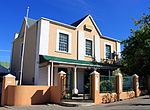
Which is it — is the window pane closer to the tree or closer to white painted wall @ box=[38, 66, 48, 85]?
the tree

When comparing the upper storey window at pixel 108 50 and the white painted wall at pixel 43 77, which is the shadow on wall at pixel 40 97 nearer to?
the white painted wall at pixel 43 77

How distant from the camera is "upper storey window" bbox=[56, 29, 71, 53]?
51.6 feet

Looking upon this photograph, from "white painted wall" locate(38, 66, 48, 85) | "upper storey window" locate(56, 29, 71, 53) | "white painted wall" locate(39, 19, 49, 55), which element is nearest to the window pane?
"upper storey window" locate(56, 29, 71, 53)

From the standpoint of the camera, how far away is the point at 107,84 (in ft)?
39.5

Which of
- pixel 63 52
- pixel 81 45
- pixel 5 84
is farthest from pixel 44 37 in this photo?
pixel 5 84

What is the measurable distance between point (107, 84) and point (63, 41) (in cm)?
661

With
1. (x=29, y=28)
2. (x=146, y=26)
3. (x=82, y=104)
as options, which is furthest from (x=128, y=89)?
(x=29, y=28)

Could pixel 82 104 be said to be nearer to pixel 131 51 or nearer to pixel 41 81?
pixel 41 81

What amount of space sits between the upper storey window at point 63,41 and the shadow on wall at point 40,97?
5.16 m

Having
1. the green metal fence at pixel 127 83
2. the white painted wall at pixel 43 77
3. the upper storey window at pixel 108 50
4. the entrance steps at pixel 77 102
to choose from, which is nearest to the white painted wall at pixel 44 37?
the white painted wall at pixel 43 77

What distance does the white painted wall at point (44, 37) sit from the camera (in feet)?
47.7

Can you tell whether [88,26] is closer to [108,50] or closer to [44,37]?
[108,50]

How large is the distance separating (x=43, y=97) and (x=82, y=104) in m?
3.11

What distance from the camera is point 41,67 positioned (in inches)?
566
